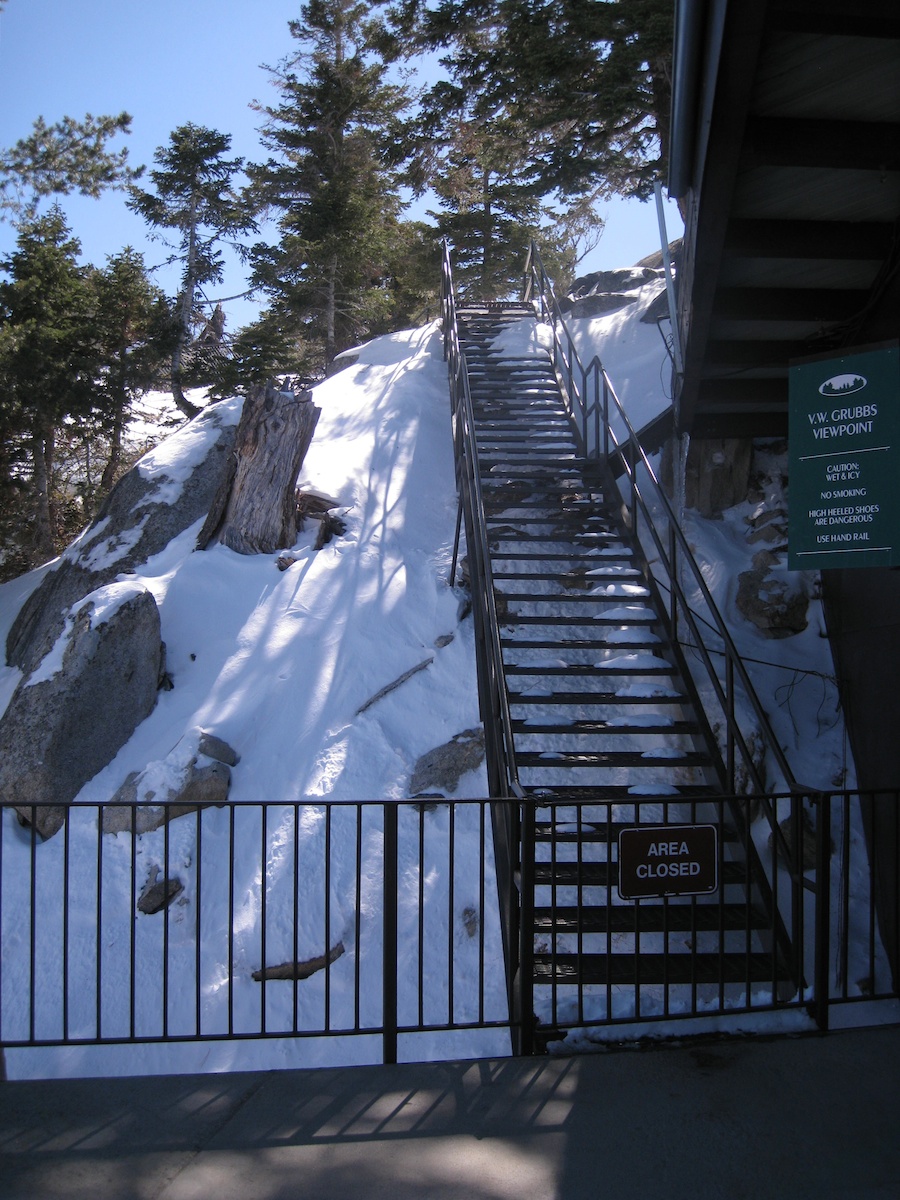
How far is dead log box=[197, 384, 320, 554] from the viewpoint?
39.1ft

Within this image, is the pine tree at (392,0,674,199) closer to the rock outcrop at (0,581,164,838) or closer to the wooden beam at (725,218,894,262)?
the wooden beam at (725,218,894,262)

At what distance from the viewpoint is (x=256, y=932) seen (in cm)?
686

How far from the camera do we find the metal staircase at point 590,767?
184 inches

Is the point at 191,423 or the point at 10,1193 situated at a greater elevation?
the point at 191,423

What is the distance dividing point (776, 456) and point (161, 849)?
7.85 metres

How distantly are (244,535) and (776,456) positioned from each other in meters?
6.59

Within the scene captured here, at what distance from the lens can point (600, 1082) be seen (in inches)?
160

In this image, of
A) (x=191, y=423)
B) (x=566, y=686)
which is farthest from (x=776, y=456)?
(x=191, y=423)

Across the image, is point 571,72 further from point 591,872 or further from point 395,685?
point 591,872

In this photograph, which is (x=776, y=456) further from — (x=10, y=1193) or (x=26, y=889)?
(x=10, y=1193)

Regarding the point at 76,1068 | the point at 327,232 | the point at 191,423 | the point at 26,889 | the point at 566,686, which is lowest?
the point at 76,1068

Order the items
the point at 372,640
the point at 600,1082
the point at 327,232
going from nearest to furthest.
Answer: the point at 600,1082, the point at 372,640, the point at 327,232

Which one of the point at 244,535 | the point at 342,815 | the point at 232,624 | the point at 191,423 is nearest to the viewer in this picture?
the point at 342,815

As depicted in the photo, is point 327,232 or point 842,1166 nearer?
point 842,1166
